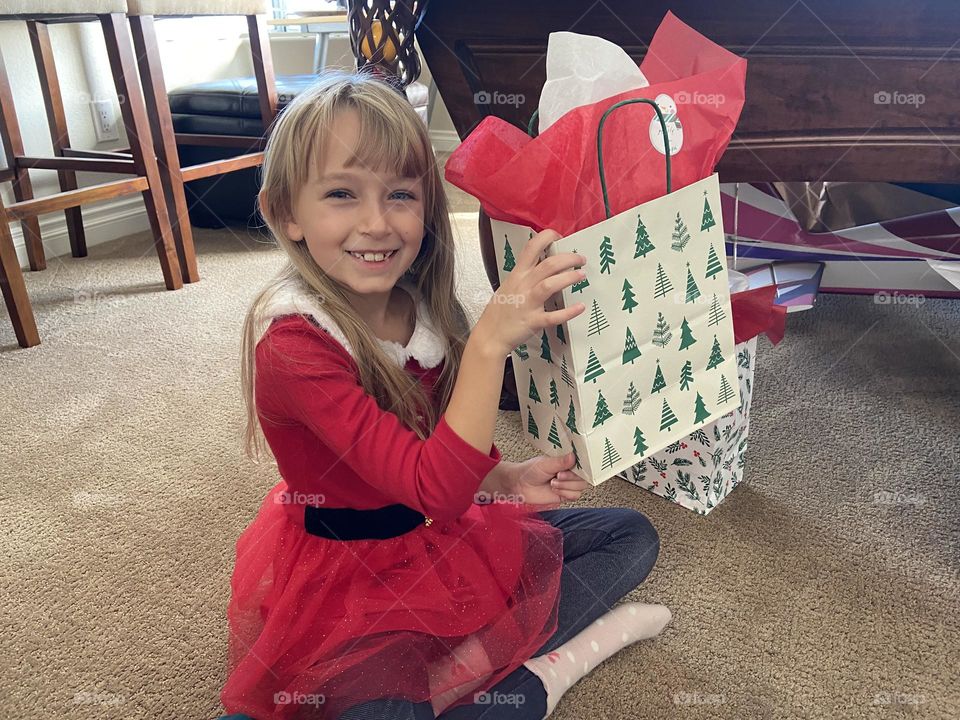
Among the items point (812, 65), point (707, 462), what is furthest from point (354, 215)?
point (707, 462)

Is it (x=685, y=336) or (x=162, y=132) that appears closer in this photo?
(x=685, y=336)

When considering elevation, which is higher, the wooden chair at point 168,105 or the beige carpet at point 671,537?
the wooden chair at point 168,105

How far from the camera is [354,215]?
79 centimetres

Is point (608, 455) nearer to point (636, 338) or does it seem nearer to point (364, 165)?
point (636, 338)

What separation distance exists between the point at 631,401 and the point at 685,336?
0.27ft

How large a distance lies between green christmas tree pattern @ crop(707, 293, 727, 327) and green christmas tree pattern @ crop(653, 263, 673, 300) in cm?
7

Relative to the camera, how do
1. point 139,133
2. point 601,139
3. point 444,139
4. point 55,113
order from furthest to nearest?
point 444,139 < point 55,113 < point 139,133 < point 601,139

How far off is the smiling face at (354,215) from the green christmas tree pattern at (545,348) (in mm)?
170

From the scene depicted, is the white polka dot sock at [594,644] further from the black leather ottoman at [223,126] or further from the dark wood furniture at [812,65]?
the black leather ottoman at [223,126]

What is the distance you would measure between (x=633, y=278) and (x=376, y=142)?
0.28m

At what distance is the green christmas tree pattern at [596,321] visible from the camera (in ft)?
2.28

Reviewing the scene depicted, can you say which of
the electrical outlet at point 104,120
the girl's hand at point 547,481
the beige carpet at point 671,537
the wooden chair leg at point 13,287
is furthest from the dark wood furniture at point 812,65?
the electrical outlet at point 104,120

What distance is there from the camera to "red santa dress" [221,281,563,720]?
0.73 meters

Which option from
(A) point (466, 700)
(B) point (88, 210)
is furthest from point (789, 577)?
(B) point (88, 210)
